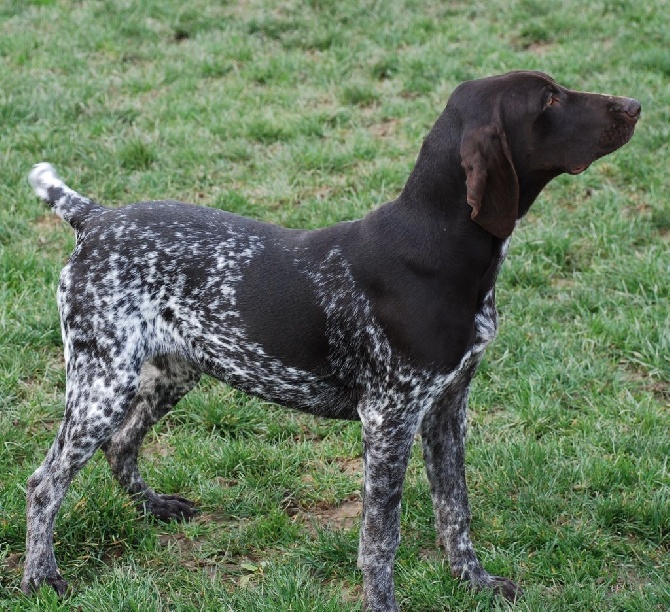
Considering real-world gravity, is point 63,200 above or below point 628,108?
below

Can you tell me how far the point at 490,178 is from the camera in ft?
12.4

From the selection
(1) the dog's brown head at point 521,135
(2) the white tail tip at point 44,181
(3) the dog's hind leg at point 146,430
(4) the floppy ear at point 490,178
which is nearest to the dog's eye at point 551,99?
(1) the dog's brown head at point 521,135

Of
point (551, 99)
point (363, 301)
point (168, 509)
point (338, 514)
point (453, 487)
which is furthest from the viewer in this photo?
point (338, 514)

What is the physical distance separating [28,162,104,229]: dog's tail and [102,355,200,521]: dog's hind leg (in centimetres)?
74

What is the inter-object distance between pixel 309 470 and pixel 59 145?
3.97 meters

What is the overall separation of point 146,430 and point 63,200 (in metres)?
1.13

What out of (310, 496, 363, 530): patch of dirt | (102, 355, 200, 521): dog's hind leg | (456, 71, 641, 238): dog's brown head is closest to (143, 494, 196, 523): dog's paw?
(102, 355, 200, 521): dog's hind leg

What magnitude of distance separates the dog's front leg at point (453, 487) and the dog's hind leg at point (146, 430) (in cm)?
116

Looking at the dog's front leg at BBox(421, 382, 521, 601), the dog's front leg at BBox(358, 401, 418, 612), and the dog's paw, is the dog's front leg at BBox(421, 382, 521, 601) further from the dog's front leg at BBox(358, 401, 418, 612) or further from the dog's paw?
the dog's paw

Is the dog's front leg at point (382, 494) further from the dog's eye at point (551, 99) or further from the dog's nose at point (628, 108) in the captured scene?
the dog's nose at point (628, 108)

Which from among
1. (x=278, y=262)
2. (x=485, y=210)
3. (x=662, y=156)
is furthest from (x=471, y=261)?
(x=662, y=156)

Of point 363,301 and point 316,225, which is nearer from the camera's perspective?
point 363,301

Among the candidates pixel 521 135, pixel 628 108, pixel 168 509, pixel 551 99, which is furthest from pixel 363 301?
pixel 168 509

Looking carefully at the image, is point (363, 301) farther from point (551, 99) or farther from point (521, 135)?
point (551, 99)
